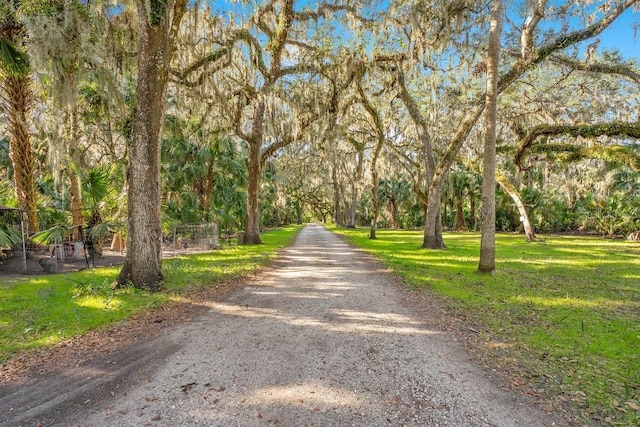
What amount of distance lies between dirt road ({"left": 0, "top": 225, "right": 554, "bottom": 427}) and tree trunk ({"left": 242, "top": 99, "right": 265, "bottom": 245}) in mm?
11131

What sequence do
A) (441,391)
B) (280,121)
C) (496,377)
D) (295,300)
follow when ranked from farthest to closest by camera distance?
(280,121), (295,300), (496,377), (441,391)

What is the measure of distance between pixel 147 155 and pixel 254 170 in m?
9.09

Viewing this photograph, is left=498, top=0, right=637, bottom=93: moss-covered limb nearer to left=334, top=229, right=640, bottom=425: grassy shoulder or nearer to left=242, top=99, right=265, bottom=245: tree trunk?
left=334, top=229, right=640, bottom=425: grassy shoulder

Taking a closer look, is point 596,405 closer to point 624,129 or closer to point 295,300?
point 295,300

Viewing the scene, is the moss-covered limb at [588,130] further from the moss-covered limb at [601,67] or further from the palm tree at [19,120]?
the palm tree at [19,120]

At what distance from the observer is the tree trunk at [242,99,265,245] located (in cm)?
1552

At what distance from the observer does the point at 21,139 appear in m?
10.2

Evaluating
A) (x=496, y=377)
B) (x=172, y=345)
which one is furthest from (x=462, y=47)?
(x=172, y=345)

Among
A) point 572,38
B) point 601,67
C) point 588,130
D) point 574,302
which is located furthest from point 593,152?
point 574,302

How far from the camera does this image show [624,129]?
11844mm

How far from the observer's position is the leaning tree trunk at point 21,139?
1000 cm

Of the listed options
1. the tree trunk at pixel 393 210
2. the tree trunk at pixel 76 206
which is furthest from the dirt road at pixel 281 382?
the tree trunk at pixel 393 210

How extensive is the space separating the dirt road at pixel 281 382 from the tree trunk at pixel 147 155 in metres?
2.43

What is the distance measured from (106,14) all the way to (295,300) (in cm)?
866
